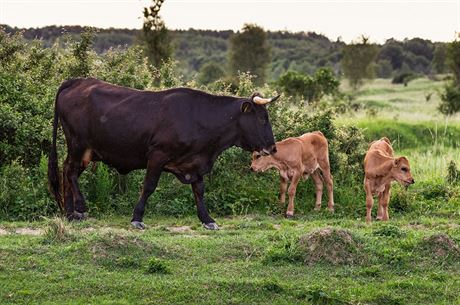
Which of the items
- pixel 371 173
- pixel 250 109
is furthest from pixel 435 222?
pixel 250 109

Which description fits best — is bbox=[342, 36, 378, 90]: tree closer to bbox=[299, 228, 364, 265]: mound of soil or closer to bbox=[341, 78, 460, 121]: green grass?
bbox=[341, 78, 460, 121]: green grass

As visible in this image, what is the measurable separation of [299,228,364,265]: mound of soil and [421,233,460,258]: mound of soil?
83 cm

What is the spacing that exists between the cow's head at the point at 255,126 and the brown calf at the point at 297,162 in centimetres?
127

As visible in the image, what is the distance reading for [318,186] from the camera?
14508mm

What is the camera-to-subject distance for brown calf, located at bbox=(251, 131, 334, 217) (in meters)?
14.0

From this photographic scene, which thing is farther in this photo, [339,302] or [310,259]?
[310,259]

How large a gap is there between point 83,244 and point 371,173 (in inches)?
214

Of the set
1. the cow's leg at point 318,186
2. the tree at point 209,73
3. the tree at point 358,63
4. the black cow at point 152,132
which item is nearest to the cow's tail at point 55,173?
the black cow at point 152,132

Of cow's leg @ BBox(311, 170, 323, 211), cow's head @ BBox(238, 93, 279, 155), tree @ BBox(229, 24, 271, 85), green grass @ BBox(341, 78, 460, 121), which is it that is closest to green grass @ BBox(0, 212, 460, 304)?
cow's head @ BBox(238, 93, 279, 155)

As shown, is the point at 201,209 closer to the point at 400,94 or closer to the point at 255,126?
the point at 255,126

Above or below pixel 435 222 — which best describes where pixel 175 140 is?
above

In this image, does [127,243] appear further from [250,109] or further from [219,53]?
[219,53]

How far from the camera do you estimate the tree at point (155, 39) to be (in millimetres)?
34572

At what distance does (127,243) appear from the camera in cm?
929
